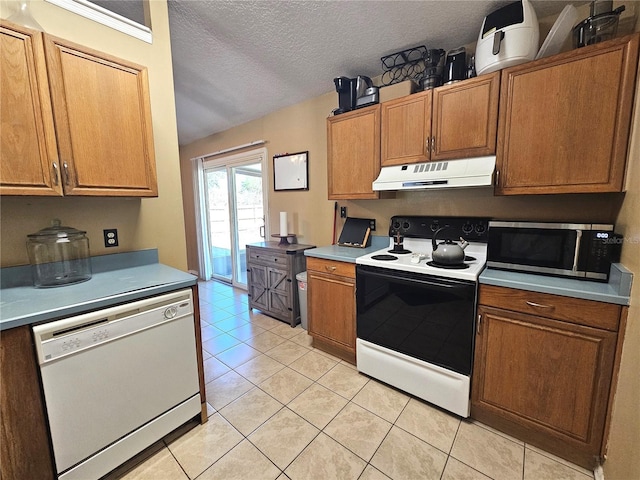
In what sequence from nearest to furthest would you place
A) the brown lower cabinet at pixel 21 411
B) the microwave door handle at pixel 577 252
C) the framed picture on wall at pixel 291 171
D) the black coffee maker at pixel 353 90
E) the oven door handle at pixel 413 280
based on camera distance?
the brown lower cabinet at pixel 21 411
the microwave door handle at pixel 577 252
the oven door handle at pixel 413 280
the black coffee maker at pixel 353 90
the framed picture on wall at pixel 291 171

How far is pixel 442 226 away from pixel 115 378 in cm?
229

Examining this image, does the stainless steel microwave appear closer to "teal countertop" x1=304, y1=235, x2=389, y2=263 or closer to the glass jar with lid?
"teal countertop" x1=304, y1=235, x2=389, y2=263

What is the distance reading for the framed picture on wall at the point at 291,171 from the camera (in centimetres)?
321

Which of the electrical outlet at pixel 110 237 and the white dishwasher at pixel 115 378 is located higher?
the electrical outlet at pixel 110 237

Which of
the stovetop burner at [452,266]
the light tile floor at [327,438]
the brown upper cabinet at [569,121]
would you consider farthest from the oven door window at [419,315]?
the brown upper cabinet at [569,121]

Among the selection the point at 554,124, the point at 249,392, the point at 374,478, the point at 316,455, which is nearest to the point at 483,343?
the point at 374,478

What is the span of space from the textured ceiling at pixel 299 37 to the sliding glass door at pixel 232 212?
1184 mm

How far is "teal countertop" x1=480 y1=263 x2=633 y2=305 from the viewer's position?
1204 millimetres

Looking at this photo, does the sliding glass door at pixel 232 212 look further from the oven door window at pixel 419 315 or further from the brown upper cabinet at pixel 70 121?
the oven door window at pixel 419 315

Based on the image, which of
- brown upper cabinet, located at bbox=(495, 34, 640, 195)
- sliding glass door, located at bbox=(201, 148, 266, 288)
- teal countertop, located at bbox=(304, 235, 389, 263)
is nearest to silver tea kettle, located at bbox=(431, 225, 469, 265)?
brown upper cabinet, located at bbox=(495, 34, 640, 195)

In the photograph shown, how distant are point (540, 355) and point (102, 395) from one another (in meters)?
2.21

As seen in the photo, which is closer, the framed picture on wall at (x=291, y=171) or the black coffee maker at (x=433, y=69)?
the black coffee maker at (x=433, y=69)

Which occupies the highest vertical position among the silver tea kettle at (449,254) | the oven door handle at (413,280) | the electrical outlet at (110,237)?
the electrical outlet at (110,237)

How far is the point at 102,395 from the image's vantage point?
4.10ft
